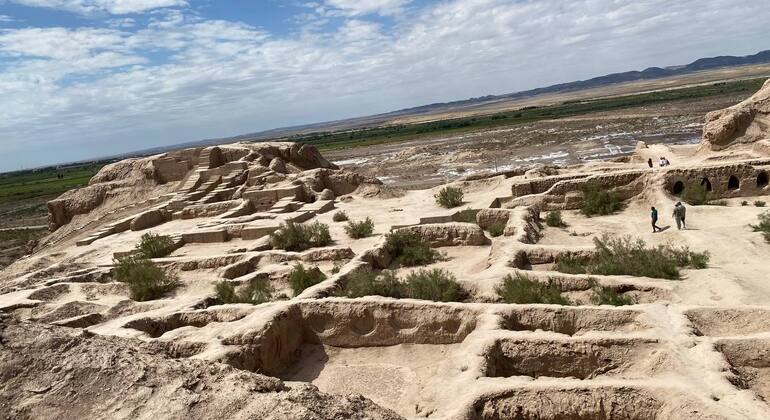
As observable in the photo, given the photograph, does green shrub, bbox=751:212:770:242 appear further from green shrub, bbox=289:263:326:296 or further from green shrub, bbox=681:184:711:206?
green shrub, bbox=289:263:326:296

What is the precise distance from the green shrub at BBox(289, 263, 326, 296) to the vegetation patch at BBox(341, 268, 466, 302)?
1329 mm

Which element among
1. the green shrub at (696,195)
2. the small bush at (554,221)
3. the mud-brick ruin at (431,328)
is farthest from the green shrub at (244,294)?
the green shrub at (696,195)

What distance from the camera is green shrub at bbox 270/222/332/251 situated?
13914 mm

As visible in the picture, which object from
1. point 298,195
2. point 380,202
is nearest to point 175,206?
point 298,195

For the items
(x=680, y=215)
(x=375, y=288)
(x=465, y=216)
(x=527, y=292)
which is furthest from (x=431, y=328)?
(x=465, y=216)

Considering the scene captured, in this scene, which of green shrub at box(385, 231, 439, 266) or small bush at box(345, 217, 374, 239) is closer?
green shrub at box(385, 231, 439, 266)

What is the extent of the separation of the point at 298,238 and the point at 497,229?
512cm

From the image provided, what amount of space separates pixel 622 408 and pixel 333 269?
721cm

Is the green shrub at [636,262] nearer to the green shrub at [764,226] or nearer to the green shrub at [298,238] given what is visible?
the green shrub at [764,226]

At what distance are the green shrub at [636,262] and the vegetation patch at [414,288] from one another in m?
2.56

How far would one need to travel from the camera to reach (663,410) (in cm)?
518

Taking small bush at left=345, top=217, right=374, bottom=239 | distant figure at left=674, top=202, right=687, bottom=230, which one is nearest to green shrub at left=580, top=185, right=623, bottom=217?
distant figure at left=674, top=202, right=687, bottom=230

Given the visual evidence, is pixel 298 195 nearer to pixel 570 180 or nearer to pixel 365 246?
pixel 365 246

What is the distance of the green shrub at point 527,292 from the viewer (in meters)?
8.36
